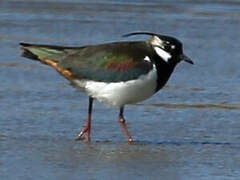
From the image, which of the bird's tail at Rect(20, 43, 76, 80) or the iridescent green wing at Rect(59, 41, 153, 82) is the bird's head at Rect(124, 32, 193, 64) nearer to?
the iridescent green wing at Rect(59, 41, 153, 82)

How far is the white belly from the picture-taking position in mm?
7418

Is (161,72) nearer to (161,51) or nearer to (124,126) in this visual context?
(161,51)

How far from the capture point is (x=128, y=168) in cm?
652

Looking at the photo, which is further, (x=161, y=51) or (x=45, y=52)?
(x=45, y=52)

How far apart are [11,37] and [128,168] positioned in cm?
492

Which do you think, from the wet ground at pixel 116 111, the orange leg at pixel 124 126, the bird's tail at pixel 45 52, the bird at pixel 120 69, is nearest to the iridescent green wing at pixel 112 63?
the bird at pixel 120 69

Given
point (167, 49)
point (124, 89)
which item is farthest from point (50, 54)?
point (167, 49)

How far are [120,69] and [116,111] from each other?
1.01 metres

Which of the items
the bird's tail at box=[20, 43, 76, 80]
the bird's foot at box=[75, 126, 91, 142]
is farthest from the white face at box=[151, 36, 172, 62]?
the bird's foot at box=[75, 126, 91, 142]

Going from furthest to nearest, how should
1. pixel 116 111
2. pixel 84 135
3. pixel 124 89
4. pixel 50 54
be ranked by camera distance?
pixel 116 111 < pixel 50 54 < pixel 84 135 < pixel 124 89

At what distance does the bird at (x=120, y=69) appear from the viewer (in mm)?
7441

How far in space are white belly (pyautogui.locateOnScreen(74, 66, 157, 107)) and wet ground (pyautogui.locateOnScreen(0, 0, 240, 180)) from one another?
0.98 feet

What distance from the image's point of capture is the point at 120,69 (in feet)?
24.5

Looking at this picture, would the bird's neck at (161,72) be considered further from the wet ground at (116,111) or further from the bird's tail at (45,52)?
the bird's tail at (45,52)
